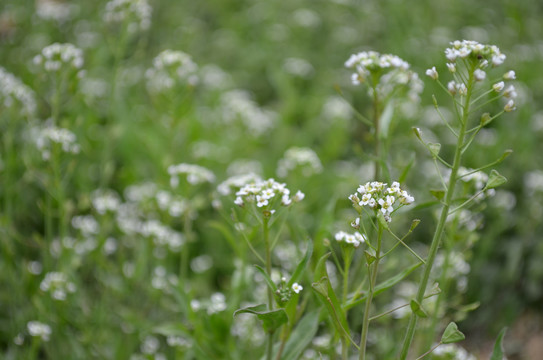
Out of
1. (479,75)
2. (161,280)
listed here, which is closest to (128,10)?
(161,280)

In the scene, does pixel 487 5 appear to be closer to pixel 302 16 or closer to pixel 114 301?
pixel 302 16

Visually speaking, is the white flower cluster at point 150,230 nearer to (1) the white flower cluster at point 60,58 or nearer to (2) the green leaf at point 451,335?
(1) the white flower cluster at point 60,58

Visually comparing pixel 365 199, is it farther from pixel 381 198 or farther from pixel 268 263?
pixel 268 263

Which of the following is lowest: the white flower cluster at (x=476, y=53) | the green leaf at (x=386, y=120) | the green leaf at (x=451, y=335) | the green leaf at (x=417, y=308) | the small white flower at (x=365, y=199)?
the green leaf at (x=451, y=335)

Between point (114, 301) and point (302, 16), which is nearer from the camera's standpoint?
point (114, 301)

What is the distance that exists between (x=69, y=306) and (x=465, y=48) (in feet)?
8.40

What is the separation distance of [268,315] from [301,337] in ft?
1.42

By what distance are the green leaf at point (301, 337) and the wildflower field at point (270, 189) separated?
10 mm

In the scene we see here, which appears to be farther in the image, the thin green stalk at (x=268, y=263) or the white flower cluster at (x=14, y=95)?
the white flower cluster at (x=14, y=95)

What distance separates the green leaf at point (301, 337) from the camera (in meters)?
2.34

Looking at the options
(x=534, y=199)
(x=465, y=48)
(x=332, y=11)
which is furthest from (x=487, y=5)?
(x=465, y=48)

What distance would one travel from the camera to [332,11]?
25.8 feet

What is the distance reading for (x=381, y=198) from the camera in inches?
72.9

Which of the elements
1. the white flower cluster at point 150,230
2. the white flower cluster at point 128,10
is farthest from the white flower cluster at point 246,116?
the white flower cluster at point 128,10
